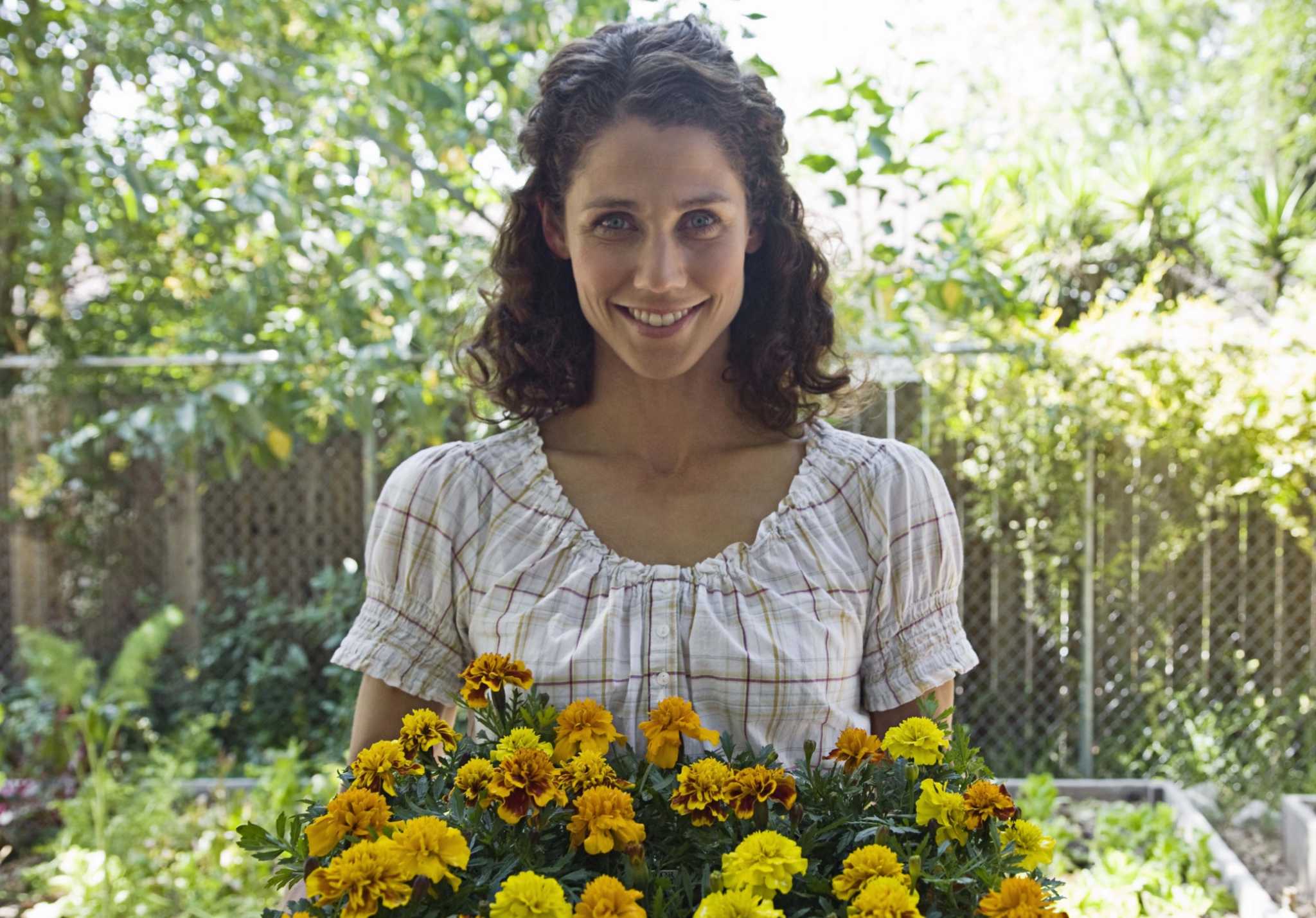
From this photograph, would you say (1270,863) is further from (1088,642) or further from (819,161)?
(819,161)

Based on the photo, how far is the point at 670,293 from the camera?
124 centimetres

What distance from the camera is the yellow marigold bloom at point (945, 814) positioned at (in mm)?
879

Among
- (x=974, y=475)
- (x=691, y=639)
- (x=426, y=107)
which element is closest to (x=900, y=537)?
(x=691, y=639)

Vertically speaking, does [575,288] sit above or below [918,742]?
above

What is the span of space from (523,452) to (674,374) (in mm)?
250

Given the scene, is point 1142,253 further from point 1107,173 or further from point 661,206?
point 661,206

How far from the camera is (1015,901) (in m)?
0.76

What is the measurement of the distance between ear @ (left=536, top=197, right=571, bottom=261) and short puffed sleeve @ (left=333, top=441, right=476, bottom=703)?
316mm

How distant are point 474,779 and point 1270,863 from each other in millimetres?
3637

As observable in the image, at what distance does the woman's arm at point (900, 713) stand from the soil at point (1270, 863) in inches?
99.8

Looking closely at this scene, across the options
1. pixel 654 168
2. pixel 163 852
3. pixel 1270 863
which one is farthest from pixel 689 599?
pixel 1270 863

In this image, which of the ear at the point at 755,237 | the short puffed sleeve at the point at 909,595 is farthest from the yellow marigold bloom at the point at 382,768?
the ear at the point at 755,237

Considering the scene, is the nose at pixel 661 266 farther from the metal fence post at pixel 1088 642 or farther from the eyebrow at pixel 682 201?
the metal fence post at pixel 1088 642

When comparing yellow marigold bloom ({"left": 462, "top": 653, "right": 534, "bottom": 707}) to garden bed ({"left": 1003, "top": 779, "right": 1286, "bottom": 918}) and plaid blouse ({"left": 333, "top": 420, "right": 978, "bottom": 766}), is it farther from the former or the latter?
garden bed ({"left": 1003, "top": 779, "right": 1286, "bottom": 918})
